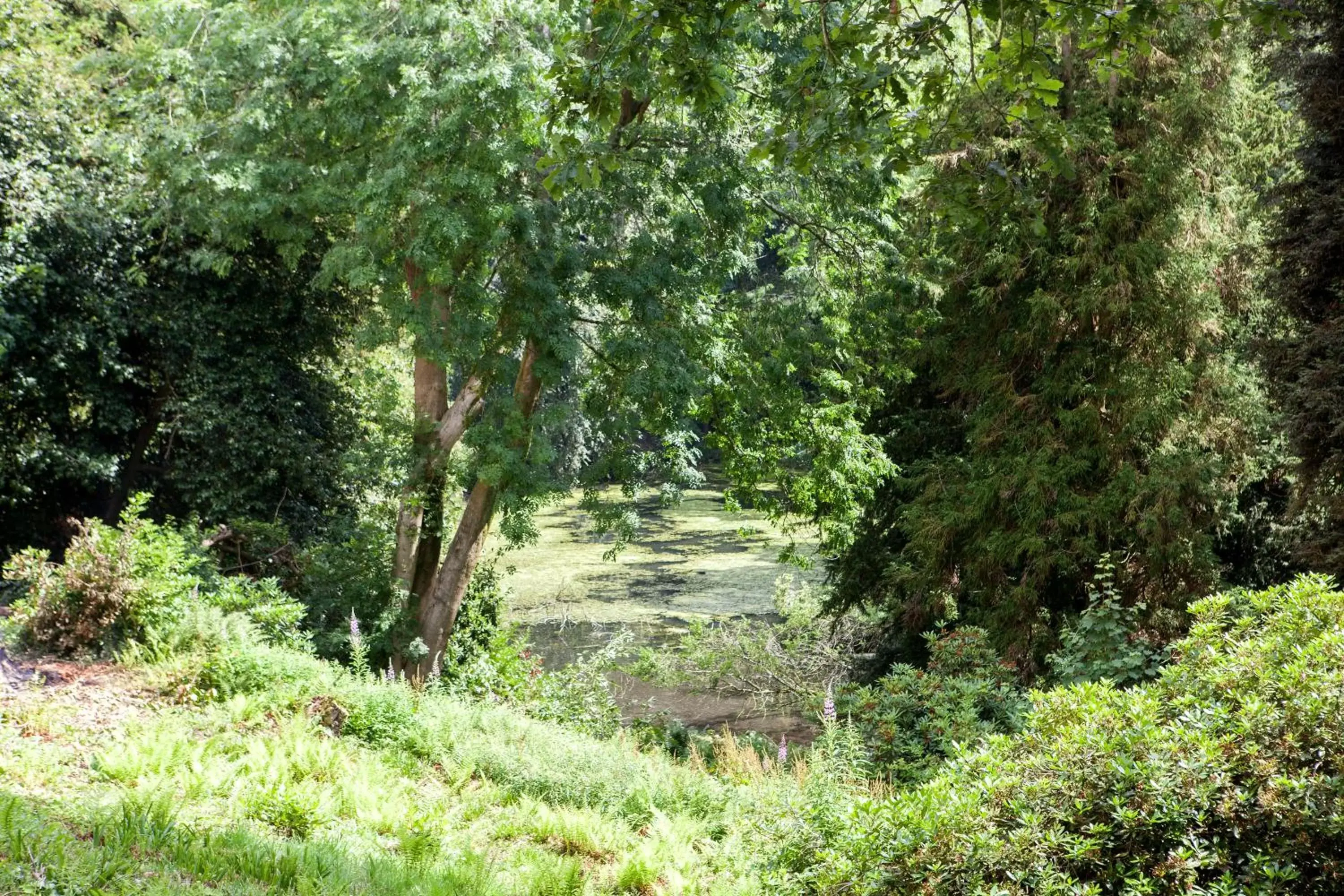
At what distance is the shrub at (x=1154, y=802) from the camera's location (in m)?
3.02

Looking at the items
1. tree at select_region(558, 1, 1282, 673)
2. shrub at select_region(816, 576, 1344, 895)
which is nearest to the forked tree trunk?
tree at select_region(558, 1, 1282, 673)

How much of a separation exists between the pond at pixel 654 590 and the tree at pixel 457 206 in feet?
8.63

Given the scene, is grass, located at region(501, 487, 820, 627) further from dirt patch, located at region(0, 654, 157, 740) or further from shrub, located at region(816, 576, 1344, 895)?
shrub, located at region(816, 576, 1344, 895)

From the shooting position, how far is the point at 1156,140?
37.4ft

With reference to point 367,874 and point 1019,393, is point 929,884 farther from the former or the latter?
point 1019,393

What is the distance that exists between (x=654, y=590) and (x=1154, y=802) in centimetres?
1468

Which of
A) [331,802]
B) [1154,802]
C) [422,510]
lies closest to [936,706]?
[331,802]

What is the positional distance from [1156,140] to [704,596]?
9.58 meters

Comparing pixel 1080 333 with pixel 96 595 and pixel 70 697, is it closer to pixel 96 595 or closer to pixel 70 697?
pixel 96 595

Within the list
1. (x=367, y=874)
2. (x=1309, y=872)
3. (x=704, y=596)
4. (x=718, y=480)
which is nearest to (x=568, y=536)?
(x=704, y=596)

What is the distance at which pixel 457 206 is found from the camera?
9.41 metres

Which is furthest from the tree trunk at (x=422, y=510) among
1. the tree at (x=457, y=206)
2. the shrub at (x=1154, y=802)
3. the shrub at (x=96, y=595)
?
the shrub at (x=1154, y=802)

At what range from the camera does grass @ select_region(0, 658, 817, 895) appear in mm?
4258

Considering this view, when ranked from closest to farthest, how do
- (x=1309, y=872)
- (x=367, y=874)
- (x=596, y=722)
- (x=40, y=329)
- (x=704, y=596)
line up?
(x=1309, y=872) → (x=367, y=874) → (x=596, y=722) → (x=40, y=329) → (x=704, y=596)
